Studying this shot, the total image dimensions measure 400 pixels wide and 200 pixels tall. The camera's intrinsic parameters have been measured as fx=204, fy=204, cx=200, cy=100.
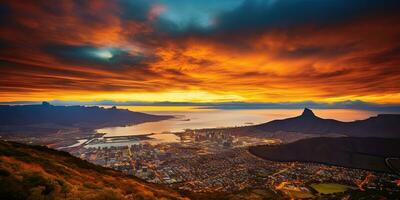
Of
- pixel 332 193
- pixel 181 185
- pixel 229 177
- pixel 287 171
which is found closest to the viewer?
pixel 332 193

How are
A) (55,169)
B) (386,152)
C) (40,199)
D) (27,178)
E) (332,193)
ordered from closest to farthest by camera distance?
(40,199) < (27,178) < (55,169) < (332,193) < (386,152)

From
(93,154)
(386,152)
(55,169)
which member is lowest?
(93,154)

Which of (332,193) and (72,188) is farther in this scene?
(332,193)

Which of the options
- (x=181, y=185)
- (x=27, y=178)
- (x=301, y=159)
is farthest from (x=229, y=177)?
(x=27, y=178)

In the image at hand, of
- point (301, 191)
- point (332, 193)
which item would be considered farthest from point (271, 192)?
point (332, 193)

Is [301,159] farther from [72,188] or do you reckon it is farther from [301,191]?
[72,188]

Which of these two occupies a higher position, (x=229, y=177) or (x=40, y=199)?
(x=40, y=199)

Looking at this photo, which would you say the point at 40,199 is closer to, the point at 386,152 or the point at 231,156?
the point at 231,156
